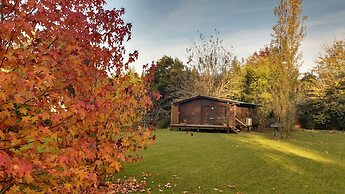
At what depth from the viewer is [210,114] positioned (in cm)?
2941

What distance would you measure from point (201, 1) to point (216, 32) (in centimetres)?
1890

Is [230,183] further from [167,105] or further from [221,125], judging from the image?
[167,105]

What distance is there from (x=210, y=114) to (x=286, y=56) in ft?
34.5

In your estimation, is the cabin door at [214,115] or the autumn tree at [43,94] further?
the cabin door at [214,115]

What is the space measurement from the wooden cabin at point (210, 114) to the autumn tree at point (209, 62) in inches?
300

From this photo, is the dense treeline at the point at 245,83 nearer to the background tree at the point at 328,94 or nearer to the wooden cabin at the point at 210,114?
the background tree at the point at 328,94

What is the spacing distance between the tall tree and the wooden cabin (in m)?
6.96

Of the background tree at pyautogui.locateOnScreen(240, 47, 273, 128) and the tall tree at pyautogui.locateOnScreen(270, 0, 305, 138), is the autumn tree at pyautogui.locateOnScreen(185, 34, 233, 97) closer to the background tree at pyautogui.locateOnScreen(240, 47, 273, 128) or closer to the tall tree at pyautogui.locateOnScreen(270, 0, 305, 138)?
the background tree at pyautogui.locateOnScreen(240, 47, 273, 128)

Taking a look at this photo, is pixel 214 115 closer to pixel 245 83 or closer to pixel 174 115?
pixel 174 115

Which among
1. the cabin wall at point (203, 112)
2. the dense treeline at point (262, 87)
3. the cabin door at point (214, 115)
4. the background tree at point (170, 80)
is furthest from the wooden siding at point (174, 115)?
the background tree at point (170, 80)

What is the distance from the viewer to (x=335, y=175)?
985 centimetres

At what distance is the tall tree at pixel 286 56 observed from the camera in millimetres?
20750

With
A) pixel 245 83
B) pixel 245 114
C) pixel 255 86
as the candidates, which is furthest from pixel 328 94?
pixel 245 114

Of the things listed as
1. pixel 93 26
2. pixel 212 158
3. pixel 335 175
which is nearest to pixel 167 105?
pixel 212 158
